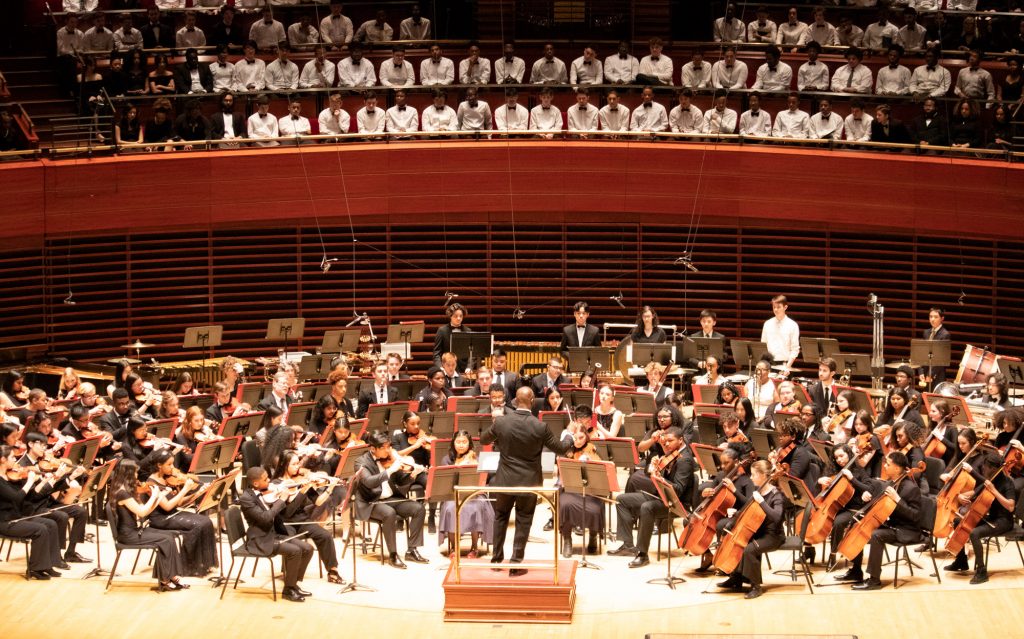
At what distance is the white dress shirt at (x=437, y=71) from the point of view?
20.0 meters

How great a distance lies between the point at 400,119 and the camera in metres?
19.9

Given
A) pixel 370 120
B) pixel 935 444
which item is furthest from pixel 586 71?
pixel 935 444

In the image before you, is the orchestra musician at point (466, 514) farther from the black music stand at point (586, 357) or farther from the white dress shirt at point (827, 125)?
the white dress shirt at point (827, 125)

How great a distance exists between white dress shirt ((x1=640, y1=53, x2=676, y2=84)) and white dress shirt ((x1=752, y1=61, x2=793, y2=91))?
1.32 meters

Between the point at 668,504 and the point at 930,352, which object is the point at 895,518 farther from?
the point at 930,352

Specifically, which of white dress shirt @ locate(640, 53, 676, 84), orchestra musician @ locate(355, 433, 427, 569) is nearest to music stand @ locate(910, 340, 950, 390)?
white dress shirt @ locate(640, 53, 676, 84)

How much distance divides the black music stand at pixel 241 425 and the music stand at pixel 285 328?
13.4 feet

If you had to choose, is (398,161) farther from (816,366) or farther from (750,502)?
(750,502)

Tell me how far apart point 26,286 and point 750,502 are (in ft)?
40.4

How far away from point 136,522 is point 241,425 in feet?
6.72

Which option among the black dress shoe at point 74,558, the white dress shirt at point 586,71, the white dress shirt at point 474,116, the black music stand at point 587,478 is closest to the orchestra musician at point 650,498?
the black music stand at point 587,478

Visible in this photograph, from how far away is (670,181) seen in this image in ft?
64.7

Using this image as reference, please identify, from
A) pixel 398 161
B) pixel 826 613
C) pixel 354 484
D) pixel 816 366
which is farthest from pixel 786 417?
pixel 398 161

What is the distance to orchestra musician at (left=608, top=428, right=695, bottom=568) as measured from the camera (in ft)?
42.0
